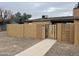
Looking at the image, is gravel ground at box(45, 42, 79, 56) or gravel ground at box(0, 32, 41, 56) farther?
gravel ground at box(0, 32, 41, 56)

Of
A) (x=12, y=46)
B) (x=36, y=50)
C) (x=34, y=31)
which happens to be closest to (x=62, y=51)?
(x=36, y=50)

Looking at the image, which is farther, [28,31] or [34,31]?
[28,31]

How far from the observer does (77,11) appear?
25.4 meters

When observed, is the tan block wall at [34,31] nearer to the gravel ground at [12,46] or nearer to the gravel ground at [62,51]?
the gravel ground at [12,46]

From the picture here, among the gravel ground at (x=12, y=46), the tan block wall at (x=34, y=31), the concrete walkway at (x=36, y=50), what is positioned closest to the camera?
the concrete walkway at (x=36, y=50)

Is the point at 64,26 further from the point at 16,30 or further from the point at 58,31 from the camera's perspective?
the point at 16,30

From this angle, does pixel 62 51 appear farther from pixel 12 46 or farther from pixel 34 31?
pixel 34 31

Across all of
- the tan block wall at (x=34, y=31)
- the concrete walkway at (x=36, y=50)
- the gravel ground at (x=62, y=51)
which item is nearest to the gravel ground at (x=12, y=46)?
the concrete walkway at (x=36, y=50)

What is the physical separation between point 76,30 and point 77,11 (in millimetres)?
11923

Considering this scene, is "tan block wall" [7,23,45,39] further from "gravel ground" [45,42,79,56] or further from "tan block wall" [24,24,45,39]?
"gravel ground" [45,42,79,56]

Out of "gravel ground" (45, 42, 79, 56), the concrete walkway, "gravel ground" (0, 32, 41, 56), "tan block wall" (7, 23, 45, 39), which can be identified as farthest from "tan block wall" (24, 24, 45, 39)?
"gravel ground" (45, 42, 79, 56)

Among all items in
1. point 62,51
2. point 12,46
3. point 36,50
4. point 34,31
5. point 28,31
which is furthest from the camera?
point 28,31

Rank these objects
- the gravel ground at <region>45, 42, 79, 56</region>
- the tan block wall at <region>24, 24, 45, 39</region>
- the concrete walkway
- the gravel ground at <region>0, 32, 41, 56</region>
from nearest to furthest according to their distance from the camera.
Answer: the concrete walkway
the gravel ground at <region>45, 42, 79, 56</region>
the gravel ground at <region>0, 32, 41, 56</region>
the tan block wall at <region>24, 24, 45, 39</region>

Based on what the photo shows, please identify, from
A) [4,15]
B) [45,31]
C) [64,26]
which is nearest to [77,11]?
[45,31]
